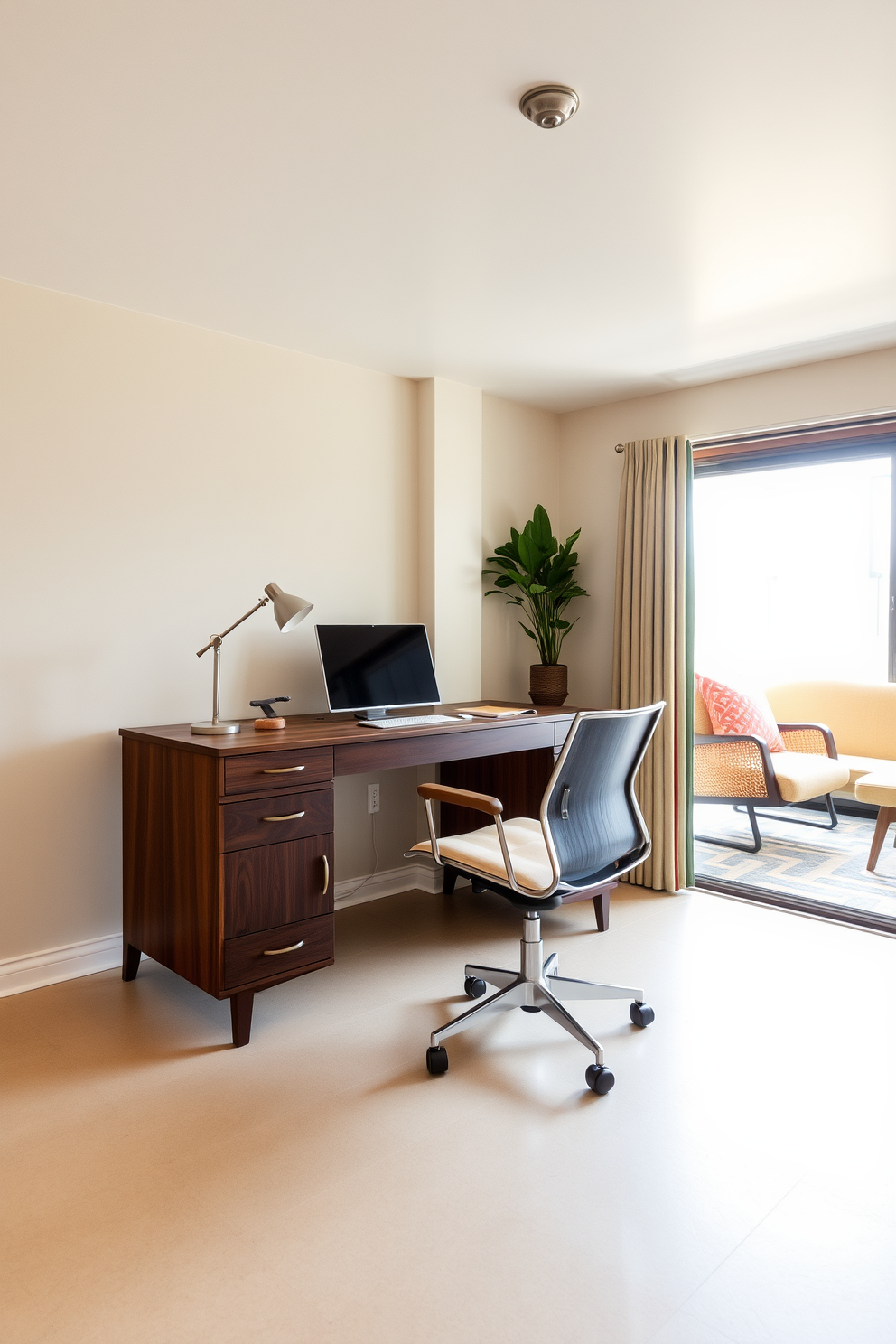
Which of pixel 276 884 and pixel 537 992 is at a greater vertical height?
pixel 276 884

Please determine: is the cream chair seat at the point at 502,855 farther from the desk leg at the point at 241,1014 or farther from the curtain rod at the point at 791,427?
the curtain rod at the point at 791,427

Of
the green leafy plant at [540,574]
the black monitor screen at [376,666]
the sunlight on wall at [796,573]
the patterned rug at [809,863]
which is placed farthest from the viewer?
the sunlight on wall at [796,573]

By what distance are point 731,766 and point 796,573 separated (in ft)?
7.13

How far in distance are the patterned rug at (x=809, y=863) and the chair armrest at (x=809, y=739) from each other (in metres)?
0.46

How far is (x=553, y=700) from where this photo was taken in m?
4.09

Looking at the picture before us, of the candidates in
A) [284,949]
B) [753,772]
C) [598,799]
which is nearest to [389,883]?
[284,949]

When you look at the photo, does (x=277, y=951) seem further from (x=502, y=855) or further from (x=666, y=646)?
(x=666, y=646)

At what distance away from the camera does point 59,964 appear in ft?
9.27

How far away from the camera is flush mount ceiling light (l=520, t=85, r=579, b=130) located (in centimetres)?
177

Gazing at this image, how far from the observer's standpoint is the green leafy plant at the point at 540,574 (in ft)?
13.2

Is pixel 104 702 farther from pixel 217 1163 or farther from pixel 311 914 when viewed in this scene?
pixel 217 1163

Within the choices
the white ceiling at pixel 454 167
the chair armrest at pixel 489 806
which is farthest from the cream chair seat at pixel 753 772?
the chair armrest at pixel 489 806

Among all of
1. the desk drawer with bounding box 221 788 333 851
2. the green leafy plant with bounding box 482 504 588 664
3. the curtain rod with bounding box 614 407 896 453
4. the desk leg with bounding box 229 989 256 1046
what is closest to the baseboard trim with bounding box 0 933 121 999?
the desk leg with bounding box 229 989 256 1046

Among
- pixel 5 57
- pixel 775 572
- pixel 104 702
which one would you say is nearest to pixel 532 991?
pixel 104 702
